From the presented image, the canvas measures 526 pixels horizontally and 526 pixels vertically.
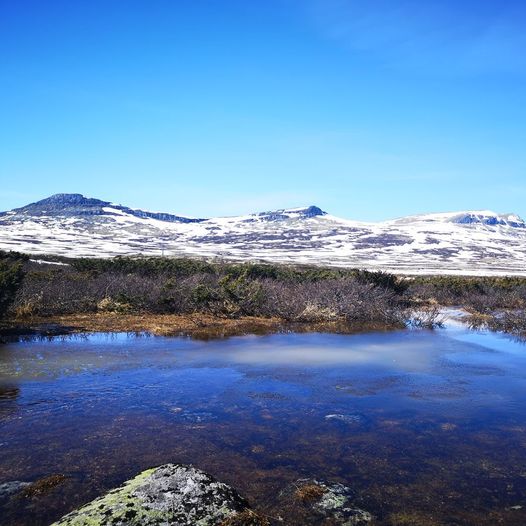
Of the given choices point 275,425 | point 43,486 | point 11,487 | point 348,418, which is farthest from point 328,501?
point 11,487

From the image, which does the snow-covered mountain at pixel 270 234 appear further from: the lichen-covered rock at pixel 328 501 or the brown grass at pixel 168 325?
the lichen-covered rock at pixel 328 501

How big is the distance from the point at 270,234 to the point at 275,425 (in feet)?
501

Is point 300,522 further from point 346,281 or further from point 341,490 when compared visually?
point 346,281

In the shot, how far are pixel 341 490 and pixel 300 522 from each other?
89 centimetres

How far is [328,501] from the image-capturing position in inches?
216

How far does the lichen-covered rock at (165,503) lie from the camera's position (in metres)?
4.04

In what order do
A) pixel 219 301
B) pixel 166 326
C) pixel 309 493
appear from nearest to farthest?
1. pixel 309 493
2. pixel 166 326
3. pixel 219 301

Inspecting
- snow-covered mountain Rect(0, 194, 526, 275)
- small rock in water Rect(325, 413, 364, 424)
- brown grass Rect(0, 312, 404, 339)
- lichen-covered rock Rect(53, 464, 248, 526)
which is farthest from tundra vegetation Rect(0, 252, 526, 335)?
snow-covered mountain Rect(0, 194, 526, 275)

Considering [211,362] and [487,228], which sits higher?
[487,228]

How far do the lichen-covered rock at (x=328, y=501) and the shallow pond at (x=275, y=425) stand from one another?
133 millimetres

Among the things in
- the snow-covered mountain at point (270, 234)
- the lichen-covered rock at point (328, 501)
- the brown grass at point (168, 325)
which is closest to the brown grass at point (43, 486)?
the lichen-covered rock at point (328, 501)

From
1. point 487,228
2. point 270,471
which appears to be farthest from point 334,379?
point 487,228

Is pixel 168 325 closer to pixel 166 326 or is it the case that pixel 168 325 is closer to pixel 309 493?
pixel 166 326

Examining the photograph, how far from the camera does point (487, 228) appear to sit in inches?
7096
